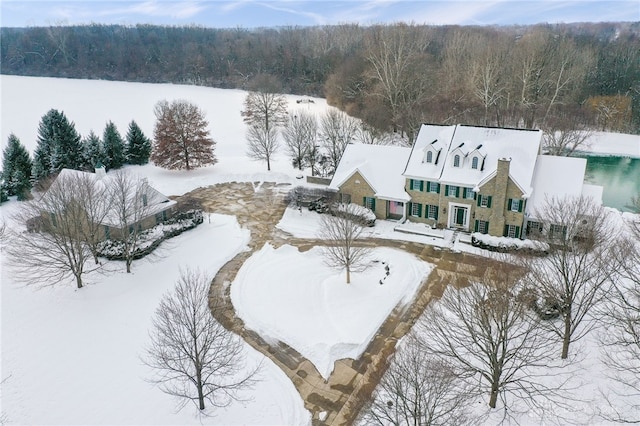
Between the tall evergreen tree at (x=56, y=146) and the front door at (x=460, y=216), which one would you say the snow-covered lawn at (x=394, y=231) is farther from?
the tall evergreen tree at (x=56, y=146)

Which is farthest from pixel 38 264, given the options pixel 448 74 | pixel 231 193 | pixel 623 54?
pixel 623 54

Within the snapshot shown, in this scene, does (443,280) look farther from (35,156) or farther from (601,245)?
(35,156)

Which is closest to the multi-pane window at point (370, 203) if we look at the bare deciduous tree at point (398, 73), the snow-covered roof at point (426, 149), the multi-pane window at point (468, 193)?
the snow-covered roof at point (426, 149)

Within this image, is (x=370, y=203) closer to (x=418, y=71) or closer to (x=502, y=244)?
(x=502, y=244)

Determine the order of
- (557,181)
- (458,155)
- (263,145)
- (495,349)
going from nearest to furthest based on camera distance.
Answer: (495,349)
(557,181)
(458,155)
(263,145)

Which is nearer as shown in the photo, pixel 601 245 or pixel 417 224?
pixel 601 245

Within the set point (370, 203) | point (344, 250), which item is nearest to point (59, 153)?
point (370, 203)
